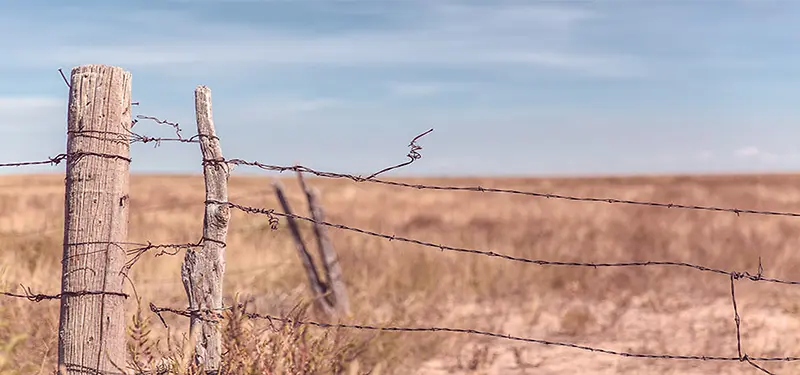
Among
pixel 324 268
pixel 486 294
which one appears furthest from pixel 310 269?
pixel 486 294

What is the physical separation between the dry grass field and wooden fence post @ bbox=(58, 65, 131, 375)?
0.46 feet

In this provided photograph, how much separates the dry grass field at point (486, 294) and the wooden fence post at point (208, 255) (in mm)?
87

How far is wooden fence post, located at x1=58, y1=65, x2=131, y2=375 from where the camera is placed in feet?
10.8

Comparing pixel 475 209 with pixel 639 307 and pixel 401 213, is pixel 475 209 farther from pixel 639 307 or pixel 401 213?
pixel 639 307

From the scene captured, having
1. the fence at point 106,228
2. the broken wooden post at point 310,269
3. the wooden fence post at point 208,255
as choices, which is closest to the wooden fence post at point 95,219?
the fence at point 106,228

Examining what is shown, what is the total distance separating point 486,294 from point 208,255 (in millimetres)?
7098

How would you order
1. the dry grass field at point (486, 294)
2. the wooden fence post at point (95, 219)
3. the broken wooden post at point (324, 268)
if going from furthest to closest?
the broken wooden post at point (324, 268) → the dry grass field at point (486, 294) → the wooden fence post at point (95, 219)

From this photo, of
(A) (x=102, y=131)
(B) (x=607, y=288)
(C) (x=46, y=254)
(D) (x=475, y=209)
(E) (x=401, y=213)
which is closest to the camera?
(A) (x=102, y=131)

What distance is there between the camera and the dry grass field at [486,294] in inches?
218

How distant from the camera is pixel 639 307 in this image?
383 inches

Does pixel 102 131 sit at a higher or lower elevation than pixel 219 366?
higher

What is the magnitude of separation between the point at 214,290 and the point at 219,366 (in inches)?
11.8

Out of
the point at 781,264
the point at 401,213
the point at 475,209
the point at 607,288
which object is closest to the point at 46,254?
the point at 607,288

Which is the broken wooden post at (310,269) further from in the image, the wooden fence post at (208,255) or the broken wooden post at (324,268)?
the wooden fence post at (208,255)
